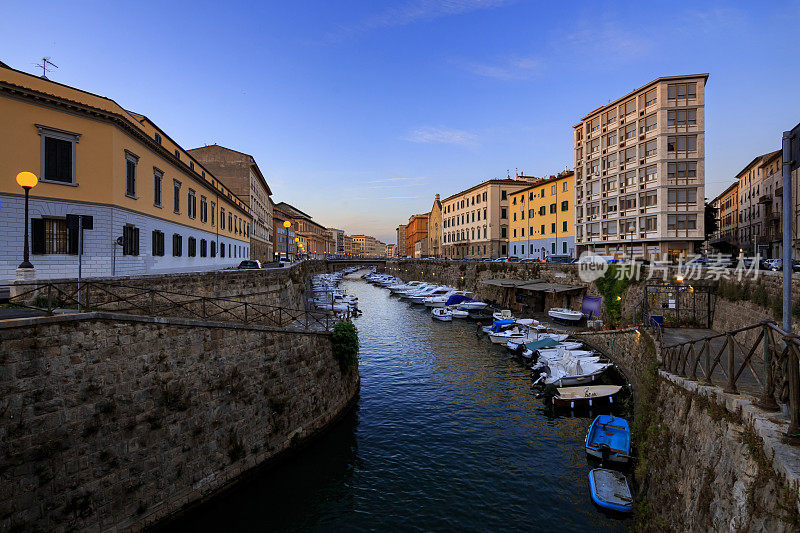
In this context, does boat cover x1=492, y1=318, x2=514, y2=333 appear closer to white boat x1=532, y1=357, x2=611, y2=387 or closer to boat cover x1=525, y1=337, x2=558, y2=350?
boat cover x1=525, y1=337, x2=558, y2=350

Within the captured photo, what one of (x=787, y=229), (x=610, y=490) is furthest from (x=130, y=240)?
(x=787, y=229)

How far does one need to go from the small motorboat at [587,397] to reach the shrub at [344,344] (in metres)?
11.4

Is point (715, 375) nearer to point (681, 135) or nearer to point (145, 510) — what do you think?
point (145, 510)

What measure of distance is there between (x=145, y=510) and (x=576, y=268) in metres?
39.8

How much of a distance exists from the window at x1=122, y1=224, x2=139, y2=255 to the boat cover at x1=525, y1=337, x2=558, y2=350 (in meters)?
27.6

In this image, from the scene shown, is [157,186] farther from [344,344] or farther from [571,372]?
[571,372]

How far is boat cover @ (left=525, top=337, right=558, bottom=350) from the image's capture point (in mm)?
28375

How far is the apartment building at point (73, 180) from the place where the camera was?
16688mm

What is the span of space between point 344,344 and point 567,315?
2538cm

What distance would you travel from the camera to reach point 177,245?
2897 cm

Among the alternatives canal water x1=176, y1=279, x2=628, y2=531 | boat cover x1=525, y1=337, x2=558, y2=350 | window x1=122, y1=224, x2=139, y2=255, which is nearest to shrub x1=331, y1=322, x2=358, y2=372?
canal water x1=176, y1=279, x2=628, y2=531

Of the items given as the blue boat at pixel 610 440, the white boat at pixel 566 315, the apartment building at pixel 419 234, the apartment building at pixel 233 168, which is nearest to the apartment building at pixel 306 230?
the apartment building at pixel 419 234

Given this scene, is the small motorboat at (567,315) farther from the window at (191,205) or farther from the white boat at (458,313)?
the window at (191,205)

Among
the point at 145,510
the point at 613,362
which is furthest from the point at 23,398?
the point at 613,362
